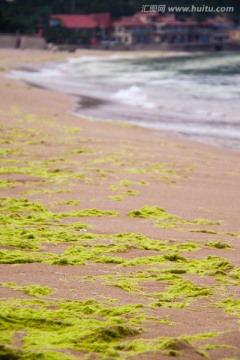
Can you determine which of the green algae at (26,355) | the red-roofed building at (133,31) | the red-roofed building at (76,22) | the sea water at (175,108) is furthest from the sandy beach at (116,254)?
the red-roofed building at (133,31)

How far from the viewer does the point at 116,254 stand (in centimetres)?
489

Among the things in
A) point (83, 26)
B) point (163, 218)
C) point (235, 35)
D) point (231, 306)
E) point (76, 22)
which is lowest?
point (163, 218)

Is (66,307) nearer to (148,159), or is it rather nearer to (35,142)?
(148,159)

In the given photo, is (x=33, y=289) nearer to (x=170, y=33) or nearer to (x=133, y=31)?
(x=170, y=33)

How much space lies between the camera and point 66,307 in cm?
365

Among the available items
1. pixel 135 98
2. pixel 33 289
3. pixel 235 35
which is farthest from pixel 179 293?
pixel 235 35

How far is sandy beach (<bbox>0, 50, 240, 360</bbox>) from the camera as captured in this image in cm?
326

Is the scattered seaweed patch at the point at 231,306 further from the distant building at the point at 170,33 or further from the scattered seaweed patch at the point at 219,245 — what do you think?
the distant building at the point at 170,33

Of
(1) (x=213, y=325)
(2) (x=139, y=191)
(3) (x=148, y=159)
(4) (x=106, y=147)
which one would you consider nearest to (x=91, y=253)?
(1) (x=213, y=325)

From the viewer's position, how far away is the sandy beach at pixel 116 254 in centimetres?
326

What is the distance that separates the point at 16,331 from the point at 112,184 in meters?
4.18

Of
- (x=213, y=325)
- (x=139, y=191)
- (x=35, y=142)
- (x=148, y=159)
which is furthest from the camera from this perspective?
(x=35, y=142)

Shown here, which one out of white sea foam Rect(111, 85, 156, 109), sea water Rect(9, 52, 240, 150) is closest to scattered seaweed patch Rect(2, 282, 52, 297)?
sea water Rect(9, 52, 240, 150)

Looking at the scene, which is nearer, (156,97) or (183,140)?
(183,140)
